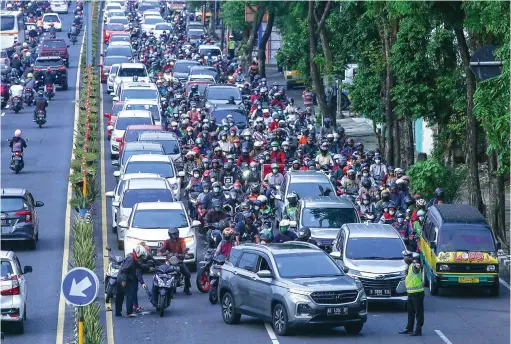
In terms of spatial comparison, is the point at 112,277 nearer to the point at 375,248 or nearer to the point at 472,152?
the point at 375,248

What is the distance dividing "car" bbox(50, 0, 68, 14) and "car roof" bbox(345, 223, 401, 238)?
88.2m

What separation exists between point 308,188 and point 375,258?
27.3 ft

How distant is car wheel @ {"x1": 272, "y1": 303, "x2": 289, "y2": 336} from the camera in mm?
23750

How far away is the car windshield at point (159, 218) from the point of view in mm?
30781

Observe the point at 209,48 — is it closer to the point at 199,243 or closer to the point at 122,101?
the point at 122,101

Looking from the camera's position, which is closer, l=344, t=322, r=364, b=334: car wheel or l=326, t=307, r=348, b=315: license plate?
l=326, t=307, r=348, b=315: license plate

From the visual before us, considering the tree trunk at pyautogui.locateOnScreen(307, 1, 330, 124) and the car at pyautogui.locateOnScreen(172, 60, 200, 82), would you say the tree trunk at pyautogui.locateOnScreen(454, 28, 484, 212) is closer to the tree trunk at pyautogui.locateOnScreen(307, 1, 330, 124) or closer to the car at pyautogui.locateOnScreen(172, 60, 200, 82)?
the tree trunk at pyautogui.locateOnScreen(307, 1, 330, 124)

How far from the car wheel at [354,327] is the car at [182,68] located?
135 feet

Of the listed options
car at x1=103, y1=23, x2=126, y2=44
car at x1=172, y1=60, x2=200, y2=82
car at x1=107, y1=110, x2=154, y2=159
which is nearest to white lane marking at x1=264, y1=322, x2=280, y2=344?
car at x1=107, y1=110, x2=154, y2=159

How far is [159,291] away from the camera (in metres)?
26.1

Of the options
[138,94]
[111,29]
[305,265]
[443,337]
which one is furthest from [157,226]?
[111,29]

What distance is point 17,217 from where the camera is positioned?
32094 millimetres

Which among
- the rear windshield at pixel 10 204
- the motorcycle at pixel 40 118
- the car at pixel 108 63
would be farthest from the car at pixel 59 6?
the rear windshield at pixel 10 204

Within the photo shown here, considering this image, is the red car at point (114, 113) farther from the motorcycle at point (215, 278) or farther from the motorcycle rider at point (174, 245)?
the motorcycle at point (215, 278)
